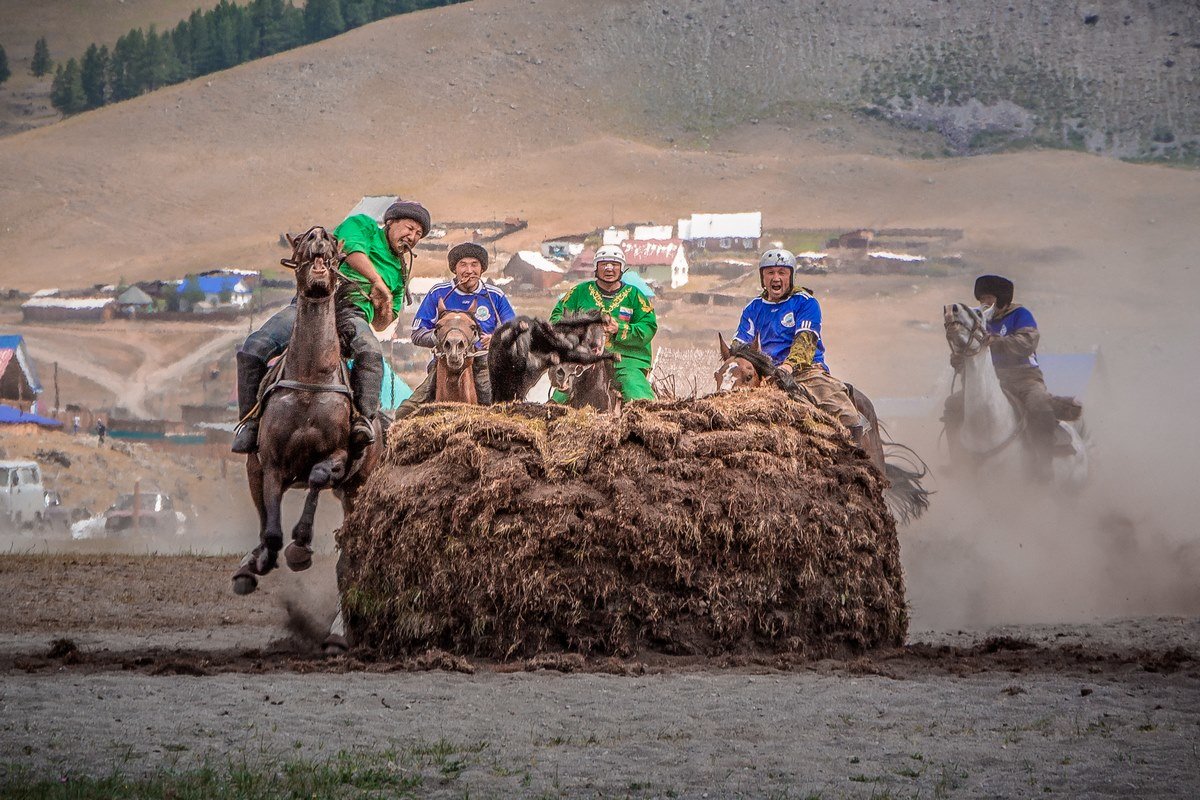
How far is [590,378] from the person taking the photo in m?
12.9

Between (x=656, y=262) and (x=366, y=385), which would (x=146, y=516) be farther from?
(x=656, y=262)

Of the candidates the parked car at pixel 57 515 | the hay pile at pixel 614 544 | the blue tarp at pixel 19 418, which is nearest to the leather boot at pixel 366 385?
the hay pile at pixel 614 544

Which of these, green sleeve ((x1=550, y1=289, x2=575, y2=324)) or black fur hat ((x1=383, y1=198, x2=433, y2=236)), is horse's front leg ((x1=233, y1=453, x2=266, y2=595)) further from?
green sleeve ((x1=550, y1=289, x2=575, y2=324))

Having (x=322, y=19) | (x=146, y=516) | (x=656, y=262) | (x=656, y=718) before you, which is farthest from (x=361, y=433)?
(x=322, y=19)

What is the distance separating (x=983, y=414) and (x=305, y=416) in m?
9.60

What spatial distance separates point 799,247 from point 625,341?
143 ft

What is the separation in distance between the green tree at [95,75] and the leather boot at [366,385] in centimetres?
7267

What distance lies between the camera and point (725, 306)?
48.7 meters

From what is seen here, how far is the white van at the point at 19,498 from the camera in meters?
30.7

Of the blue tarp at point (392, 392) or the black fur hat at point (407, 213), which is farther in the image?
the blue tarp at point (392, 392)

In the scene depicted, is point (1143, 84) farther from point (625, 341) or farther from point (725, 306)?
point (625, 341)

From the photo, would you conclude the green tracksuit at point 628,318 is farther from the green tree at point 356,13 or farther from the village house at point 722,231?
the green tree at point 356,13

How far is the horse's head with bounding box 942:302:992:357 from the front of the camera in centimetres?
1728

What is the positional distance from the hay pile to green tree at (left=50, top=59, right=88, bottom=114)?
7230cm
